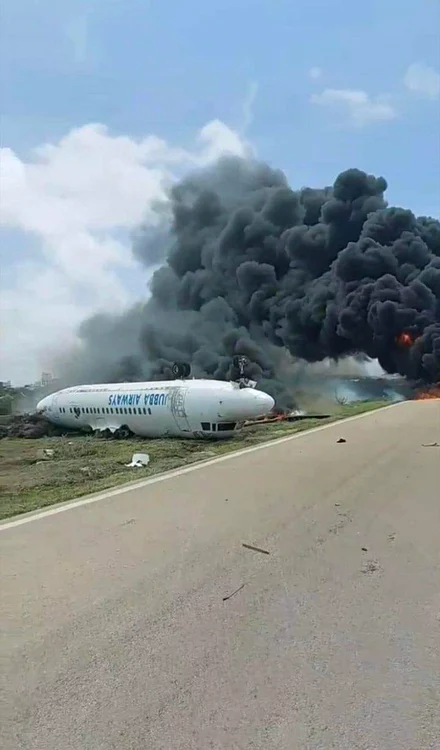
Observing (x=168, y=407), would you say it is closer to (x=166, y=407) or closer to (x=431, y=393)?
(x=166, y=407)

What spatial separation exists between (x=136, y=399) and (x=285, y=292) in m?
32.1

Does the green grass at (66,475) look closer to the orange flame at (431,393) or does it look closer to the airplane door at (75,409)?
the airplane door at (75,409)

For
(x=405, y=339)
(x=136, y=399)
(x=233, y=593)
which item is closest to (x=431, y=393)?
(x=405, y=339)

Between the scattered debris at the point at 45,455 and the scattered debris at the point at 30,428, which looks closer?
the scattered debris at the point at 45,455

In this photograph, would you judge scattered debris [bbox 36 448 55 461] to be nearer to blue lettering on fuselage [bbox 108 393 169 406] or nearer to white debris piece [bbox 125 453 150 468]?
white debris piece [bbox 125 453 150 468]

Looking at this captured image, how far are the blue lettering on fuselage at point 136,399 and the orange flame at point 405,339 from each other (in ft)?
89.0

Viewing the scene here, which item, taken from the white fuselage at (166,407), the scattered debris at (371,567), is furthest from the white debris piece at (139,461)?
the white fuselage at (166,407)

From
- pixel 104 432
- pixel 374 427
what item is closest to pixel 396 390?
Answer: pixel 104 432

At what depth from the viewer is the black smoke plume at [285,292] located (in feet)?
163

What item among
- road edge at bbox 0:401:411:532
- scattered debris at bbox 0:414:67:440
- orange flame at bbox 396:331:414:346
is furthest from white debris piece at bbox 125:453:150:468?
orange flame at bbox 396:331:414:346

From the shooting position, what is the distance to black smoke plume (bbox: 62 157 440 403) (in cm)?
4953

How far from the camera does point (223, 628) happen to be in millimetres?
4012

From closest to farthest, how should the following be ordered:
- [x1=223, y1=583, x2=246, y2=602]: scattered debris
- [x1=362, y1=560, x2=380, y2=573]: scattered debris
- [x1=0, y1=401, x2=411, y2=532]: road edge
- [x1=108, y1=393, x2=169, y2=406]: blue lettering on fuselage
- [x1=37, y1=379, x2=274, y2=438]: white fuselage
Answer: [x1=223, y1=583, x2=246, y2=602]: scattered debris → [x1=362, y1=560, x2=380, y2=573]: scattered debris → [x1=0, y1=401, x2=411, y2=532]: road edge → [x1=37, y1=379, x2=274, y2=438]: white fuselage → [x1=108, y1=393, x2=169, y2=406]: blue lettering on fuselage

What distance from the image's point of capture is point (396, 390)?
2160 inches
